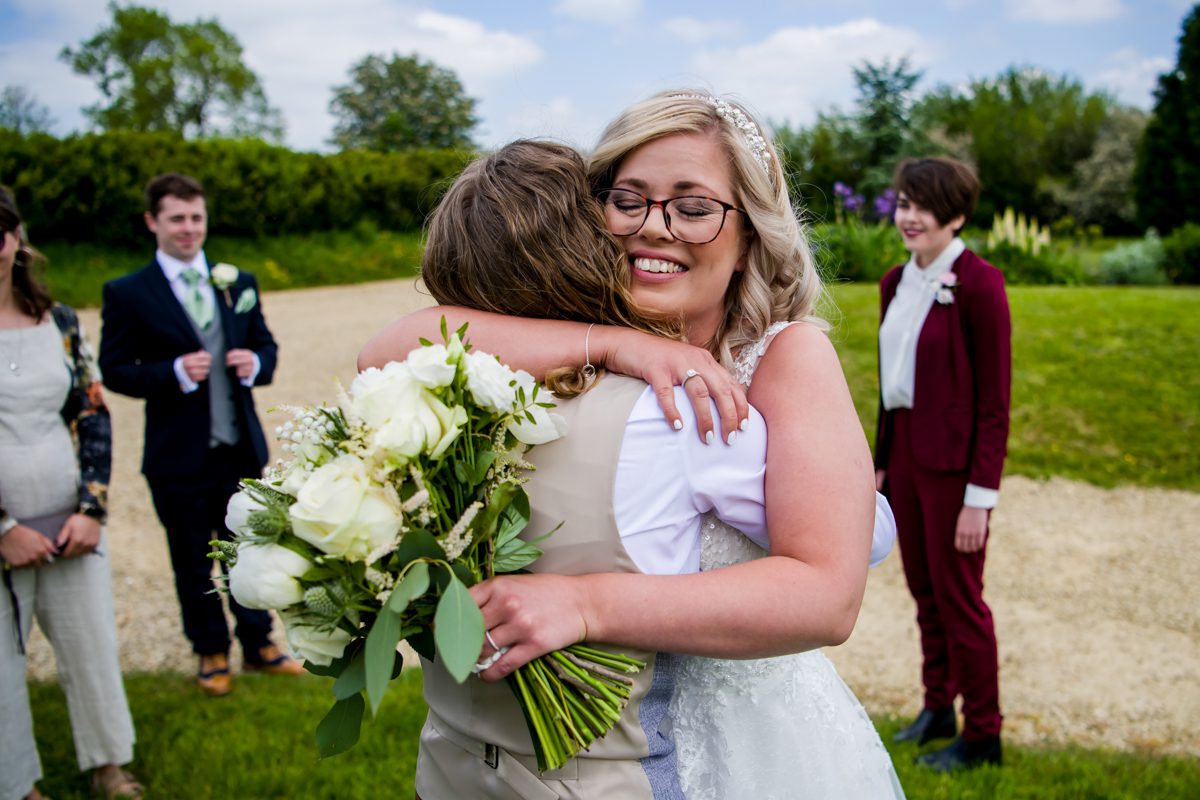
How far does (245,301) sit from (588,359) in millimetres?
4475

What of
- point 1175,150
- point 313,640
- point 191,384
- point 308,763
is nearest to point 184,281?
point 191,384

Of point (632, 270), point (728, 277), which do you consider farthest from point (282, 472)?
point (728, 277)

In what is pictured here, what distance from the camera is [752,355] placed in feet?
7.22

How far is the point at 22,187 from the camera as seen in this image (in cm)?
1741

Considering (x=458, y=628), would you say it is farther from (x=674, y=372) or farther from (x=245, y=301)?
(x=245, y=301)

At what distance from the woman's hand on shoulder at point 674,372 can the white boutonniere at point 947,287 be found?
3.11 metres

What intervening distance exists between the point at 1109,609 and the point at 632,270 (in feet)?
20.9

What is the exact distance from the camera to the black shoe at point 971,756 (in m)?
4.49

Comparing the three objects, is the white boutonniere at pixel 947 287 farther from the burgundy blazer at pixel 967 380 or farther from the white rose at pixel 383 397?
the white rose at pixel 383 397

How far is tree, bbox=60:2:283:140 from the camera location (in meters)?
59.9

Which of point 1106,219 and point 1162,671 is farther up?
point 1106,219

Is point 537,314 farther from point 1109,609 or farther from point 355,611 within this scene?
point 1109,609

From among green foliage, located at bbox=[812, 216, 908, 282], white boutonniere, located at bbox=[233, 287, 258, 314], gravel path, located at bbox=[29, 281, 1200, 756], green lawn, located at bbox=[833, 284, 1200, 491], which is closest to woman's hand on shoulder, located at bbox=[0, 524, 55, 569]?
white boutonniere, located at bbox=[233, 287, 258, 314]

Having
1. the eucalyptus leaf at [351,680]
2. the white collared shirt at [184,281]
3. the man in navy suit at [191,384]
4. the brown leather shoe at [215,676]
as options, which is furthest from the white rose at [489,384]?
the brown leather shoe at [215,676]
